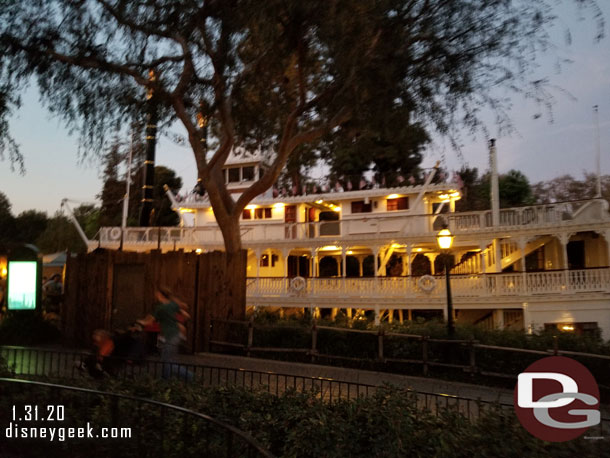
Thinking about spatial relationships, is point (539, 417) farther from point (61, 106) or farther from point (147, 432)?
point (61, 106)

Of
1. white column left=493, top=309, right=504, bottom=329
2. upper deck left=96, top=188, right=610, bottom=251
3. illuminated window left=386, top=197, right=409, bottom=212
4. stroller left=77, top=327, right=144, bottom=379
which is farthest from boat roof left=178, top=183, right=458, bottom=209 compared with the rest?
stroller left=77, top=327, right=144, bottom=379

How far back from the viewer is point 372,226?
27734 millimetres

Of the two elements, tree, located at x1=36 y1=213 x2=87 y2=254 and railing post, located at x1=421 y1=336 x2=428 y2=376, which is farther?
tree, located at x1=36 y1=213 x2=87 y2=254

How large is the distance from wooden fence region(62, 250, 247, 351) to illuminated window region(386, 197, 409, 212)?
16515 millimetres

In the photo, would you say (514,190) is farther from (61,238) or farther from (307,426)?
(61,238)

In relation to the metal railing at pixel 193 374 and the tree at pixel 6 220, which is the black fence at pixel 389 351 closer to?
the metal railing at pixel 193 374

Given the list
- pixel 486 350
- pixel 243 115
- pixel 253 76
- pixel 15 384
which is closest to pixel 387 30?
pixel 253 76

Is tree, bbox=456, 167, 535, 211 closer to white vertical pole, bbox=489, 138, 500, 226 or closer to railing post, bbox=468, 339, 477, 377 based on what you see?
white vertical pole, bbox=489, 138, 500, 226

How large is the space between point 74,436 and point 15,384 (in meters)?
1.57

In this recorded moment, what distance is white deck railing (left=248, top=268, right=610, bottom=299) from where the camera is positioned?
65.0ft

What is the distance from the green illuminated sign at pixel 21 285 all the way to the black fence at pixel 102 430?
2480 millimetres

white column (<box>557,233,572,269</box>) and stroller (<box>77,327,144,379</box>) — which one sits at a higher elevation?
white column (<box>557,233,572,269</box>)

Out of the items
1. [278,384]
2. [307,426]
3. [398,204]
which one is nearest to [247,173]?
[398,204]

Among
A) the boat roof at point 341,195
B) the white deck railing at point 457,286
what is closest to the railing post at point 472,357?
the white deck railing at point 457,286
